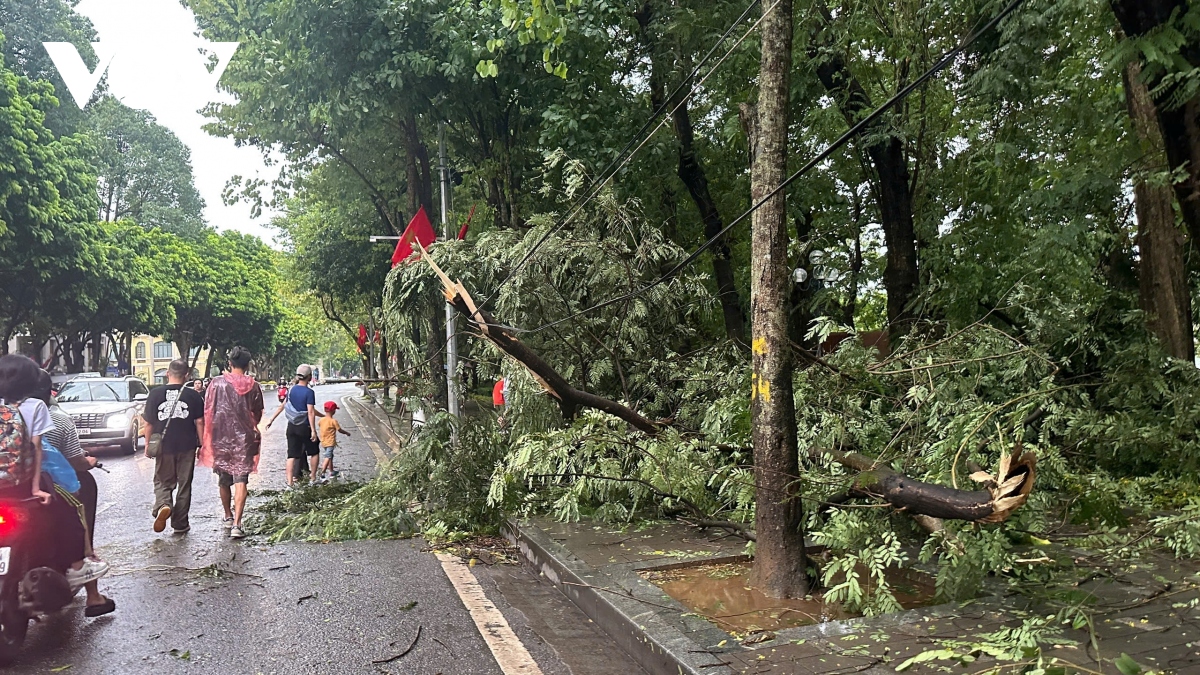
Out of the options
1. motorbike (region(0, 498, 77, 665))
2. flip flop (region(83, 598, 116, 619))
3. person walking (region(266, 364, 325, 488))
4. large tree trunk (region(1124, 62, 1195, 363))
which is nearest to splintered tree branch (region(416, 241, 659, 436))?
flip flop (region(83, 598, 116, 619))

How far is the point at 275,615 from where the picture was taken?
568cm

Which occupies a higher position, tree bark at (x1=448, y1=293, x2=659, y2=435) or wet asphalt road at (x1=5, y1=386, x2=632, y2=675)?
tree bark at (x1=448, y1=293, x2=659, y2=435)

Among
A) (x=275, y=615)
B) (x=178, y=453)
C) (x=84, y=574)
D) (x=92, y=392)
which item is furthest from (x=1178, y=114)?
(x=92, y=392)

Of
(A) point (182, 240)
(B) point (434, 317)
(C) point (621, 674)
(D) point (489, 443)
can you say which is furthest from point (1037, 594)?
(A) point (182, 240)

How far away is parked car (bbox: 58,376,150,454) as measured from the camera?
1569 cm

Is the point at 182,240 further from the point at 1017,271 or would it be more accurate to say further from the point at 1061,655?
the point at 1061,655

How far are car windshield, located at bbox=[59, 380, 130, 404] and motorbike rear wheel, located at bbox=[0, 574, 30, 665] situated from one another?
1379cm

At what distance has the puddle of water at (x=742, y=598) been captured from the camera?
4973 millimetres

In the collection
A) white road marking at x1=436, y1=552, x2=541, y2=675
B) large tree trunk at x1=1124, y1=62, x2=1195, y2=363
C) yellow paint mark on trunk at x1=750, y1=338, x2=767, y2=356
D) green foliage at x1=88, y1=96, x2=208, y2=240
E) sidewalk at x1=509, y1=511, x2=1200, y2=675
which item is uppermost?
green foliage at x1=88, y1=96, x2=208, y2=240

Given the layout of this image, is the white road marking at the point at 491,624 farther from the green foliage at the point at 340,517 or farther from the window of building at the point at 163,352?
the window of building at the point at 163,352

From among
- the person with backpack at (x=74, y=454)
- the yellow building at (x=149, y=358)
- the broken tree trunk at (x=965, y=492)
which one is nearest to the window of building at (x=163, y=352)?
the yellow building at (x=149, y=358)

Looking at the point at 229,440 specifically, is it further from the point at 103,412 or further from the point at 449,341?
the point at 103,412

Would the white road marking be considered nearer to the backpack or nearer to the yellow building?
the backpack

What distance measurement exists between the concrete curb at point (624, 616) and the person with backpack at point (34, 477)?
10.3 ft
